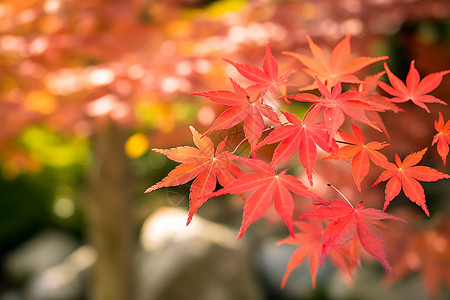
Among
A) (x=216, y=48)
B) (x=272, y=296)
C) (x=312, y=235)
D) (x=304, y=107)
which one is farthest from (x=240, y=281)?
(x=312, y=235)

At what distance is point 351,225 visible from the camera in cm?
58

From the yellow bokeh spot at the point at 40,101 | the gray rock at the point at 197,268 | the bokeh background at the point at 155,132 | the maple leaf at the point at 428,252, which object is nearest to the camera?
the maple leaf at the point at 428,252

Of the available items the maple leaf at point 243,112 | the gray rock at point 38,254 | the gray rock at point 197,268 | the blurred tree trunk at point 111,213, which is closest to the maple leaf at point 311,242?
the maple leaf at point 243,112

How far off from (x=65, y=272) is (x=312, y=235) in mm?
5789

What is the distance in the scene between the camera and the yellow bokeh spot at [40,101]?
2.72 m

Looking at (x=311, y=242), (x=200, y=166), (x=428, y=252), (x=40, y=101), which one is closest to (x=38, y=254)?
(x=40, y=101)

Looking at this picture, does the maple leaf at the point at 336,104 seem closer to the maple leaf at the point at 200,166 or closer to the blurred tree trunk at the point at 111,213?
the maple leaf at the point at 200,166

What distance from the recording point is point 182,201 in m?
0.66

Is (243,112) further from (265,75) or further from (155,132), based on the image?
(155,132)

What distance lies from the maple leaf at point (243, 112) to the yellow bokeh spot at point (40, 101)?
7.61ft

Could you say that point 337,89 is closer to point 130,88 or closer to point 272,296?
point 130,88

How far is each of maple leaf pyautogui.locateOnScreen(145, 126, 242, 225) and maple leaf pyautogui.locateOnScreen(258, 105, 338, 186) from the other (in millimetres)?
59

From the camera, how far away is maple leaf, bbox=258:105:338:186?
563mm

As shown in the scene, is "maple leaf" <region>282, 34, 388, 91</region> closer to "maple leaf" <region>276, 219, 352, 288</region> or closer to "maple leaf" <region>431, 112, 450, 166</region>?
"maple leaf" <region>431, 112, 450, 166</region>
